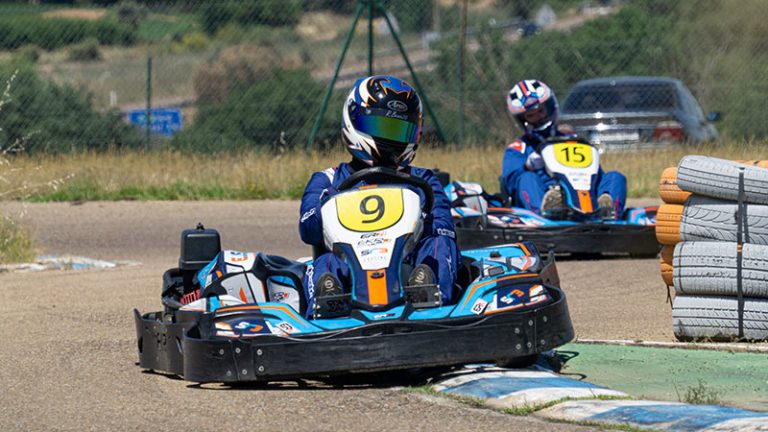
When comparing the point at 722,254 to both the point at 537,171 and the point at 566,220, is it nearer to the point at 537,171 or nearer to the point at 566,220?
the point at 566,220

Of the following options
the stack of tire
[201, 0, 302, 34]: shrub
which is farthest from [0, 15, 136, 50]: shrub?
the stack of tire

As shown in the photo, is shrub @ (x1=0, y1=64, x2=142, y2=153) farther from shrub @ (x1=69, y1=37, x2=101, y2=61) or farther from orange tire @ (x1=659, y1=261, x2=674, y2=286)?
orange tire @ (x1=659, y1=261, x2=674, y2=286)

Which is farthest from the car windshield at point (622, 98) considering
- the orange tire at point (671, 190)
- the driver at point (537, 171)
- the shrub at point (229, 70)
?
the orange tire at point (671, 190)

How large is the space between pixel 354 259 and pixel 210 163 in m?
10.3

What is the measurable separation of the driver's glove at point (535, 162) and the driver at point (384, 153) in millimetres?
4121

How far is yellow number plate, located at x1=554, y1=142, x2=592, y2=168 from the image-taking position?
1034 cm

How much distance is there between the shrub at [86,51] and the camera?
21.5m

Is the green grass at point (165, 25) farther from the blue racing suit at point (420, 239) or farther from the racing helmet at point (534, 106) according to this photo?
the blue racing suit at point (420, 239)

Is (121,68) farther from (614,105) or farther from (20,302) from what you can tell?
(20,302)

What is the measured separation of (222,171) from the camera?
50.4 feet

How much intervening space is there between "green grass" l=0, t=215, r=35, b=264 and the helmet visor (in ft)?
16.0

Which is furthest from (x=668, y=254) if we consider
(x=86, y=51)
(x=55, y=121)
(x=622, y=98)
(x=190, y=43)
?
(x=86, y=51)

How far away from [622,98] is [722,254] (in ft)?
32.7

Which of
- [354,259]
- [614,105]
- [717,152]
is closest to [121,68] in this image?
[614,105]
